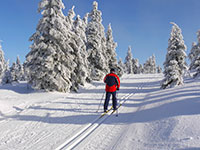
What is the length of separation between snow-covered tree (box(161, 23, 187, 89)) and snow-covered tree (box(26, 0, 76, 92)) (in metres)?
10.9

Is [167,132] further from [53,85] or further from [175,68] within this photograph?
[175,68]

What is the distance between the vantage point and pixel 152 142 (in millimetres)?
3777

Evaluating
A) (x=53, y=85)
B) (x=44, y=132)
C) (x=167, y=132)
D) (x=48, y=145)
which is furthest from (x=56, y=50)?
(x=167, y=132)

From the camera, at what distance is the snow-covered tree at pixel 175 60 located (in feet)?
52.3

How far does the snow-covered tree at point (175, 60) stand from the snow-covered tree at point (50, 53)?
10850 millimetres

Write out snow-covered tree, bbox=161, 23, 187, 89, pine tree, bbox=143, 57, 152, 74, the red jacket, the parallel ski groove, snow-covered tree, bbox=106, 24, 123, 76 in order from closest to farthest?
the parallel ski groove, the red jacket, snow-covered tree, bbox=161, 23, 187, 89, snow-covered tree, bbox=106, 24, 123, 76, pine tree, bbox=143, 57, 152, 74

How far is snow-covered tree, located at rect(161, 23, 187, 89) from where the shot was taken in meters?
16.0

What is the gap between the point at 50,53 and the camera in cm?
1359

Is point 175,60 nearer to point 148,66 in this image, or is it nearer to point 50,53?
point 50,53

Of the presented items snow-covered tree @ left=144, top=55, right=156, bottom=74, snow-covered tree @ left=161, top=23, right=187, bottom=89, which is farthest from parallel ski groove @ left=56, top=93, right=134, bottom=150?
snow-covered tree @ left=144, top=55, right=156, bottom=74

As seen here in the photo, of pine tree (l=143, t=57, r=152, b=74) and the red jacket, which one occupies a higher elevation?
pine tree (l=143, t=57, r=152, b=74)

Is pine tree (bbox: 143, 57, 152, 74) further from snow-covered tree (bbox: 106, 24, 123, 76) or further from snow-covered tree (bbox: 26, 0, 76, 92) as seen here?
snow-covered tree (bbox: 26, 0, 76, 92)

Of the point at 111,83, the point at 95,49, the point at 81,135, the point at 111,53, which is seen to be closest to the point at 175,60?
the point at 111,83

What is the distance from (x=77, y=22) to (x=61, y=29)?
27.5ft
